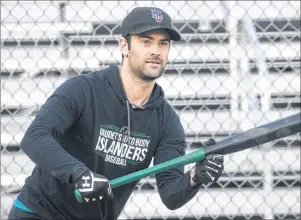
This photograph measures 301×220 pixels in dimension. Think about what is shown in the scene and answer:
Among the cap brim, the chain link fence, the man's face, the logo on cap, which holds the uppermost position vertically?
the logo on cap

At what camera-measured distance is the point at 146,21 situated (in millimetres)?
2594

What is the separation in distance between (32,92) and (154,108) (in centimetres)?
223

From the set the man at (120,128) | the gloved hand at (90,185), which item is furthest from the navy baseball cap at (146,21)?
the gloved hand at (90,185)

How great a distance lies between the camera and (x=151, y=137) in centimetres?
277

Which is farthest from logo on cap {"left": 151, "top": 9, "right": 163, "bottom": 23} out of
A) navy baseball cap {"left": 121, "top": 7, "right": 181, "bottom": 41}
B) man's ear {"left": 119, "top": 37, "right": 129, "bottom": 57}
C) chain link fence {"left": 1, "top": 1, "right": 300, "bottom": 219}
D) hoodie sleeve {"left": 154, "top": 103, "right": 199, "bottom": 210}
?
chain link fence {"left": 1, "top": 1, "right": 300, "bottom": 219}

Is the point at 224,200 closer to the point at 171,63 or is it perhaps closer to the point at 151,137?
the point at 171,63

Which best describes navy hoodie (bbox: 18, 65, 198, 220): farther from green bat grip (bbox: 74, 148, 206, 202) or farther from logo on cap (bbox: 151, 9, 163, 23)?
logo on cap (bbox: 151, 9, 163, 23)

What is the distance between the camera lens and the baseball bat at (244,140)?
2250 millimetres

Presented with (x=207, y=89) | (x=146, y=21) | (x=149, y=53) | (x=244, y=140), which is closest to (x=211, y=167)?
(x=244, y=140)

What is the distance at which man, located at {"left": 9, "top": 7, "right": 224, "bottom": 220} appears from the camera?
2605 mm

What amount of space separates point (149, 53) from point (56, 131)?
1.66ft

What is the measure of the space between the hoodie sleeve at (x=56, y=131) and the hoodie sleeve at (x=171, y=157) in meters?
0.42

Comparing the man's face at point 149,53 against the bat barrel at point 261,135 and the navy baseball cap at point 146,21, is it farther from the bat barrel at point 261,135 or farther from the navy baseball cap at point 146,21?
the bat barrel at point 261,135

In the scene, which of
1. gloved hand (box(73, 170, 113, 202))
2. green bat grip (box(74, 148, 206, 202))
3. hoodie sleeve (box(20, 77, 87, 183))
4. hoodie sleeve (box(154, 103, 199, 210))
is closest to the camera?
gloved hand (box(73, 170, 113, 202))
